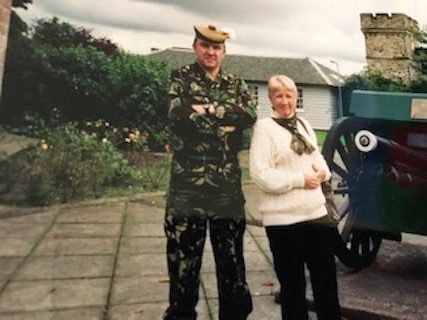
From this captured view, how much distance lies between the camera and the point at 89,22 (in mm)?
1515

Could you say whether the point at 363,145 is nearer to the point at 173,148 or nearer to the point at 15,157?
the point at 173,148

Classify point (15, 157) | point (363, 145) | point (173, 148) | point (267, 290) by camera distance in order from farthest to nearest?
point (267, 290), point (15, 157), point (363, 145), point (173, 148)

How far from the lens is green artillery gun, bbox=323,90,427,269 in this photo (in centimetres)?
151

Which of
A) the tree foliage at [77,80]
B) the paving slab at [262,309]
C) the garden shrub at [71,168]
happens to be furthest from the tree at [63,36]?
the paving slab at [262,309]

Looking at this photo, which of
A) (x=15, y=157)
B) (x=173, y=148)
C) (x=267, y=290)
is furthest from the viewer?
(x=267, y=290)

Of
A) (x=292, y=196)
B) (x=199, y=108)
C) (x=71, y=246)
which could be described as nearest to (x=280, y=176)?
(x=292, y=196)

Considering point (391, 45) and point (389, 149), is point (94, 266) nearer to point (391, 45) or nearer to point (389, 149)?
point (389, 149)

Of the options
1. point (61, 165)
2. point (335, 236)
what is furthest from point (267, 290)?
point (61, 165)

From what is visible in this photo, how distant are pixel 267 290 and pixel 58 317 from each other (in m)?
0.76

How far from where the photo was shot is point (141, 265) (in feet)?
5.22

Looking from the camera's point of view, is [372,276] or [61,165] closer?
[61,165]

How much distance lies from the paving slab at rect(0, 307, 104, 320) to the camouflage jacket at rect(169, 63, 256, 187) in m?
0.57

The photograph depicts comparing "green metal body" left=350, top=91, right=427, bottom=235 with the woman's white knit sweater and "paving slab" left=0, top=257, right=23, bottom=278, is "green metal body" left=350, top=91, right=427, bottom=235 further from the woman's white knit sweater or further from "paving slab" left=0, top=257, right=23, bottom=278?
"paving slab" left=0, top=257, right=23, bottom=278

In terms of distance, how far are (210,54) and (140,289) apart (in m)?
0.87
